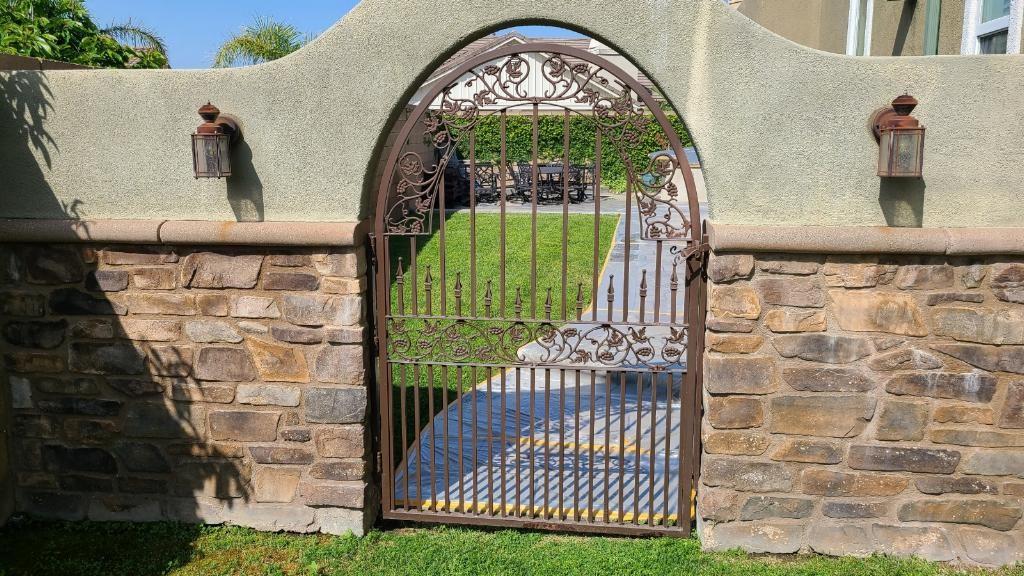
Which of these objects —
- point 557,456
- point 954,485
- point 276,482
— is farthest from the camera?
point 557,456

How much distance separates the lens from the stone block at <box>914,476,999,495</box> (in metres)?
3.82

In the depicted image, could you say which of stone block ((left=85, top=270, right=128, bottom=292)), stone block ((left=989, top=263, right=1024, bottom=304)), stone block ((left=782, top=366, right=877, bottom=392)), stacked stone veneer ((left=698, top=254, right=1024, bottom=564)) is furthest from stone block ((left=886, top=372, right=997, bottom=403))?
stone block ((left=85, top=270, right=128, bottom=292))

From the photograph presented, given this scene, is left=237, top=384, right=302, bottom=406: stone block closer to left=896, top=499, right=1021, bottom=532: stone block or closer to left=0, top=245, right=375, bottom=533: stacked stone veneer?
left=0, top=245, right=375, bottom=533: stacked stone veneer

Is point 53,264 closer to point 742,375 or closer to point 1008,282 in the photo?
point 742,375

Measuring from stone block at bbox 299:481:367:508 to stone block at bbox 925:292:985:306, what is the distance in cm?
311

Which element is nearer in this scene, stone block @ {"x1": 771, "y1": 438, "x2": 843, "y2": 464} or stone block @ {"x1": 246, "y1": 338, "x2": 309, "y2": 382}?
stone block @ {"x1": 771, "y1": 438, "x2": 843, "y2": 464}

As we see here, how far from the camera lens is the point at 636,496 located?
13.9ft

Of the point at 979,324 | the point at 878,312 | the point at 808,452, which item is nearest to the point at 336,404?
the point at 808,452

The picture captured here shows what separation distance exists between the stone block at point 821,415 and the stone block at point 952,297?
566mm

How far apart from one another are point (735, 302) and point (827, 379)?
23.8 inches

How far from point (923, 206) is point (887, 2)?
360cm

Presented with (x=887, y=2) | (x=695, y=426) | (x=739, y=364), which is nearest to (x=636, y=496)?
(x=695, y=426)

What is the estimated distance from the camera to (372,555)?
4.12 metres

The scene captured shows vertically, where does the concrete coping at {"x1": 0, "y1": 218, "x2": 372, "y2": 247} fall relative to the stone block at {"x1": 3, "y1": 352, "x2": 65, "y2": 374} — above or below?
above
